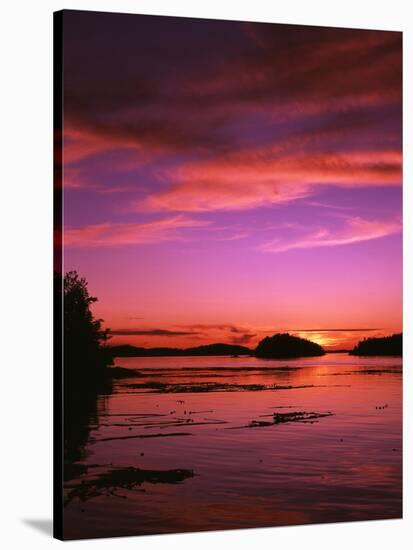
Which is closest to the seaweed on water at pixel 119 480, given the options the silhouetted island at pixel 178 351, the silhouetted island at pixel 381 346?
the silhouetted island at pixel 178 351

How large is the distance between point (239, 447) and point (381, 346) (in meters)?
1.57

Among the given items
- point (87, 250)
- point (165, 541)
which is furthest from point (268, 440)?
point (87, 250)

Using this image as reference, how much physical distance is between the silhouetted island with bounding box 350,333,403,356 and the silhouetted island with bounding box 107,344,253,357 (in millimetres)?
994

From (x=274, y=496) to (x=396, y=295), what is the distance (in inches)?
80.9

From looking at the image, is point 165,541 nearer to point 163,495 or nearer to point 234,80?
point 163,495

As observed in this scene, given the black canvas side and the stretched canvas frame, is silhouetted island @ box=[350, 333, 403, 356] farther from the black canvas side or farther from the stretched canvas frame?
the black canvas side

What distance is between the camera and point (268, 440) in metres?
12.7

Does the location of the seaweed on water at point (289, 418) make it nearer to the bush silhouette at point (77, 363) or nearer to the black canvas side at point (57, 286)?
the bush silhouette at point (77, 363)

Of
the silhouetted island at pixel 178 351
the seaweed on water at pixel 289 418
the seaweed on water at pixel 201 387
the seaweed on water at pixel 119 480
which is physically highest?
the silhouetted island at pixel 178 351

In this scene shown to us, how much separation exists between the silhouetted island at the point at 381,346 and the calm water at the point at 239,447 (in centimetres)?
9

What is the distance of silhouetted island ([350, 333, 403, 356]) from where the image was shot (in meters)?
13.2

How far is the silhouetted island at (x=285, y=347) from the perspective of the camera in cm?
1291

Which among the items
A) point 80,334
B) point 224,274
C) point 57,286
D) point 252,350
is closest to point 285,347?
point 252,350

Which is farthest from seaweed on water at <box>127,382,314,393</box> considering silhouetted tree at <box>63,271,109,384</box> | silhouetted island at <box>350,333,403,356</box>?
silhouetted island at <box>350,333,403,356</box>
